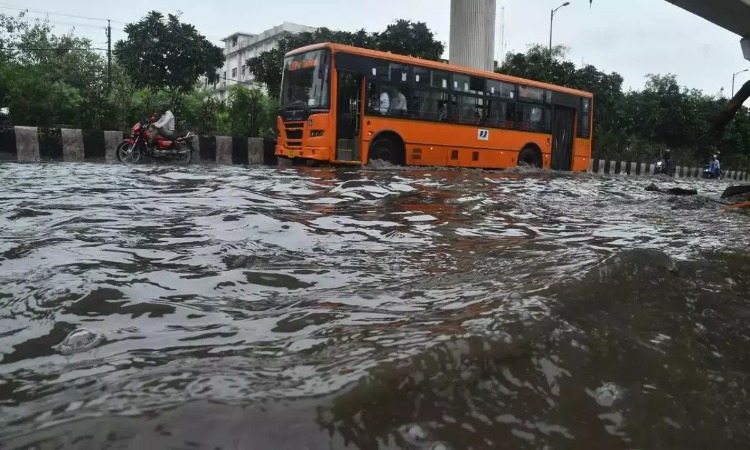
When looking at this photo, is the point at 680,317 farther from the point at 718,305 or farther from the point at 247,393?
the point at 247,393

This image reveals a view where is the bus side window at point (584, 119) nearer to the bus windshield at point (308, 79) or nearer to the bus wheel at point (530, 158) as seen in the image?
the bus wheel at point (530, 158)

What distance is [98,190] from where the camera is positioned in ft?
16.1

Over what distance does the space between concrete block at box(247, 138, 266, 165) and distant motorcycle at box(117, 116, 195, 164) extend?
1736 mm

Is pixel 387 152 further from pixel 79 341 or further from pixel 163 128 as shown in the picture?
pixel 79 341

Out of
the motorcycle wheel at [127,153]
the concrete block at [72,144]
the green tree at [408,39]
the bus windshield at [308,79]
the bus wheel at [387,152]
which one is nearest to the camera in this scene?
the bus windshield at [308,79]

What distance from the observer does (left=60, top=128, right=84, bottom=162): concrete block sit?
11648mm

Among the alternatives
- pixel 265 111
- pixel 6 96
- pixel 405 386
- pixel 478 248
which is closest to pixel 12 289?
pixel 405 386

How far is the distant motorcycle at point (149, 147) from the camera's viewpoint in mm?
11570

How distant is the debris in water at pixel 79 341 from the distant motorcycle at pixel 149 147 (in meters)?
10.7

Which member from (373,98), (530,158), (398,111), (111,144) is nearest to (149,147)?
(111,144)

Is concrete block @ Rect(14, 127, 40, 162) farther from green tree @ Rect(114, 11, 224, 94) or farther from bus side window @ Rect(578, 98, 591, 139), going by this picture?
bus side window @ Rect(578, 98, 591, 139)

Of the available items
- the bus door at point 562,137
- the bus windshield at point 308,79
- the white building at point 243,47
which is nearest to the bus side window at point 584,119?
the bus door at point 562,137

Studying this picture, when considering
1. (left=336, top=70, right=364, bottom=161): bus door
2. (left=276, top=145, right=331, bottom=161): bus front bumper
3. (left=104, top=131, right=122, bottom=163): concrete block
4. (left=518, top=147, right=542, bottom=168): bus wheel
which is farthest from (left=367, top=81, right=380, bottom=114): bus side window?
(left=104, top=131, right=122, bottom=163): concrete block

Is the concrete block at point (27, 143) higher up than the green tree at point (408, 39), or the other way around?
the green tree at point (408, 39)
